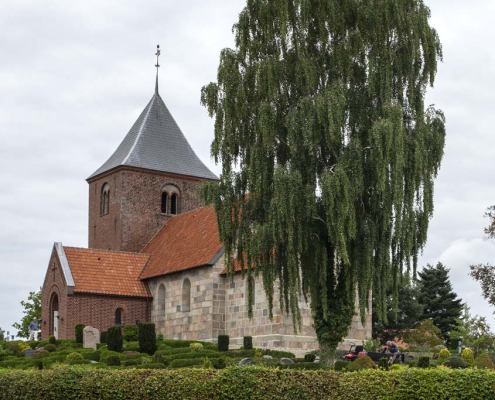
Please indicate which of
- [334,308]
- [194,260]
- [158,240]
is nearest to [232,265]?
[334,308]

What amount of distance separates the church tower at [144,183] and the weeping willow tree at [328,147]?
1954cm

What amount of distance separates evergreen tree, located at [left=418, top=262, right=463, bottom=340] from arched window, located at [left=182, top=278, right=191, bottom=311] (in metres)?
17.1

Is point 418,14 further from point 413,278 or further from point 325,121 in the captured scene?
point 413,278

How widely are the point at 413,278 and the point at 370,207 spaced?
2.16 metres

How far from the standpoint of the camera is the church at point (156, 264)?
116 ft

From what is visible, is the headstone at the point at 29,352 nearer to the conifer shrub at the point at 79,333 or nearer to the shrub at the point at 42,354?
the shrub at the point at 42,354

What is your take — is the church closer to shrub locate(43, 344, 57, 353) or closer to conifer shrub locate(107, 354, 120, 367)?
shrub locate(43, 344, 57, 353)

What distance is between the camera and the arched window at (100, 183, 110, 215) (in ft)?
154

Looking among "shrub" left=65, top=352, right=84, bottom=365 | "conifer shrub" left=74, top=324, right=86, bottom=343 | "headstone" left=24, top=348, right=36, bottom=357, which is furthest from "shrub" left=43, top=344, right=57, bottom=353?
"shrub" left=65, top=352, right=84, bottom=365

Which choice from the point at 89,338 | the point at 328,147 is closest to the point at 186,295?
the point at 89,338

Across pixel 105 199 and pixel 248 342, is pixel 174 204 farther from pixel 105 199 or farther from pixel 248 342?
pixel 248 342

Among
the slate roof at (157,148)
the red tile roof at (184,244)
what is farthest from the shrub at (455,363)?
the slate roof at (157,148)

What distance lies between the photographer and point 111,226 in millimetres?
46188

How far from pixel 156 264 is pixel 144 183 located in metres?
5.70
